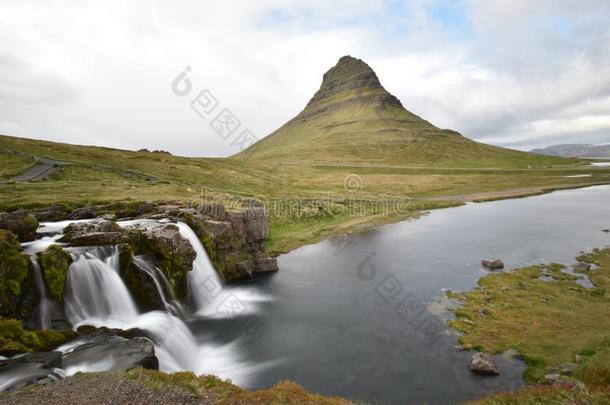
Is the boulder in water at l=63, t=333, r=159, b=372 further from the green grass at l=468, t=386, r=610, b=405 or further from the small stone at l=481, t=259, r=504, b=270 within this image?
the small stone at l=481, t=259, r=504, b=270

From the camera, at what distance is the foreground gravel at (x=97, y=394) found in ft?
42.8

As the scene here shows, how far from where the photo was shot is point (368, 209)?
9050 centimetres

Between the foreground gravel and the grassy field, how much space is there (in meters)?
36.2

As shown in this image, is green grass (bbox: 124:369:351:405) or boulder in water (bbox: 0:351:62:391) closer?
boulder in water (bbox: 0:351:62:391)

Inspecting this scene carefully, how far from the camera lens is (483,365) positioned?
21266 millimetres

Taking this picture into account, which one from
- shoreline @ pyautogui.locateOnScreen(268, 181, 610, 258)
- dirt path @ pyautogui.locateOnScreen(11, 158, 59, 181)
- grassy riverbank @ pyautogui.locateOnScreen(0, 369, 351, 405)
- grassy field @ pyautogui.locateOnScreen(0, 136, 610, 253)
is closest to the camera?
grassy riverbank @ pyautogui.locateOnScreen(0, 369, 351, 405)

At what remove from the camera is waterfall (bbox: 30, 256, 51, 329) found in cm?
2118

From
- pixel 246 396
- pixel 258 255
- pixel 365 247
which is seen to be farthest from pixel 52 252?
pixel 365 247

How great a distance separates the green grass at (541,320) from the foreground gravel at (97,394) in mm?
19265

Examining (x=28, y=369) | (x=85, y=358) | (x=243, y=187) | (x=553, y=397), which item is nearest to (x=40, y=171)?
(x=243, y=187)

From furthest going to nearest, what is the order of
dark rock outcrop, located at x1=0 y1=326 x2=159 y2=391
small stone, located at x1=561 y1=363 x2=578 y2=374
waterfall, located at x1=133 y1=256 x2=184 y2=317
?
waterfall, located at x1=133 y1=256 x2=184 y2=317 → small stone, located at x1=561 y1=363 x2=578 y2=374 → dark rock outcrop, located at x1=0 y1=326 x2=159 y2=391

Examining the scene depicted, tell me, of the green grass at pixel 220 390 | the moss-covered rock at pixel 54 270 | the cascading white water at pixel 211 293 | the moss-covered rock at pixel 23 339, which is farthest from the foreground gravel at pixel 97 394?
the cascading white water at pixel 211 293

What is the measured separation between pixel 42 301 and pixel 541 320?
34.9 metres

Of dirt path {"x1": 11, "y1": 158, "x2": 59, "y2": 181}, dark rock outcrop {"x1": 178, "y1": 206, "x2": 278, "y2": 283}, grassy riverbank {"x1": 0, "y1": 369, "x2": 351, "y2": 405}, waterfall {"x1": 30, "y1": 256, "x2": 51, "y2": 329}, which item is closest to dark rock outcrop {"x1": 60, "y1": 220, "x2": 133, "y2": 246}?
waterfall {"x1": 30, "y1": 256, "x2": 51, "y2": 329}
